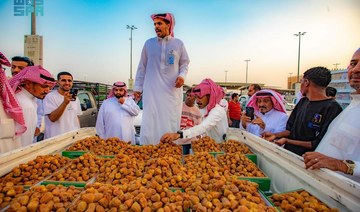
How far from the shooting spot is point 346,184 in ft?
4.49

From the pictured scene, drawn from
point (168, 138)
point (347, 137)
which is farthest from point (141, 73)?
point (347, 137)

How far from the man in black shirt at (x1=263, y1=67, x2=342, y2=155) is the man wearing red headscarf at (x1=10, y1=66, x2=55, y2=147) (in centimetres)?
281

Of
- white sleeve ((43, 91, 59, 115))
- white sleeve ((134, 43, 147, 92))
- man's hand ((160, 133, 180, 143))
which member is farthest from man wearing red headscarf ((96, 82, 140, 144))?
man's hand ((160, 133, 180, 143))

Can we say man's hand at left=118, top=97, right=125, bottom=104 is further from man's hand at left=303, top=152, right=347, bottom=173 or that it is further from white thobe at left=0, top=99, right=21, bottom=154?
man's hand at left=303, top=152, right=347, bottom=173

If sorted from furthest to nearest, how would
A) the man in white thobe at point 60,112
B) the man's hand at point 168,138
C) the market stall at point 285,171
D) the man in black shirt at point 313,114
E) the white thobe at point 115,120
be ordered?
the white thobe at point 115,120
the man in white thobe at point 60,112
the man's hand at point 168,138
the man in black shirt at point 313,114
the market stall at point 285,171

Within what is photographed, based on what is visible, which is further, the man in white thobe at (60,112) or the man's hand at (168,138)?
the man in white thobe at (60,112)

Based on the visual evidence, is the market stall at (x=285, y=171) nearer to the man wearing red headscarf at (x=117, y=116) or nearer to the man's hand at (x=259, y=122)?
the man's hand at (x=259, y=122)

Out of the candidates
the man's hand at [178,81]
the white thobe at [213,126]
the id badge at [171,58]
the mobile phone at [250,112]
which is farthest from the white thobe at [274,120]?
the id badge at [171,58]

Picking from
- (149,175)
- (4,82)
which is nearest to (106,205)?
(149,175)

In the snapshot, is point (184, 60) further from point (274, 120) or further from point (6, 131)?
point (6, 131)

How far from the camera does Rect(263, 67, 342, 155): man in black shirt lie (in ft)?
8.88

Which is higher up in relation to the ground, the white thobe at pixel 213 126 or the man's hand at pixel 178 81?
the man's hand at pixel 178 81

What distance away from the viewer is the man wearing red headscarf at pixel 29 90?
2787 millimetres

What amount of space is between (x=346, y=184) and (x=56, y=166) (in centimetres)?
223
